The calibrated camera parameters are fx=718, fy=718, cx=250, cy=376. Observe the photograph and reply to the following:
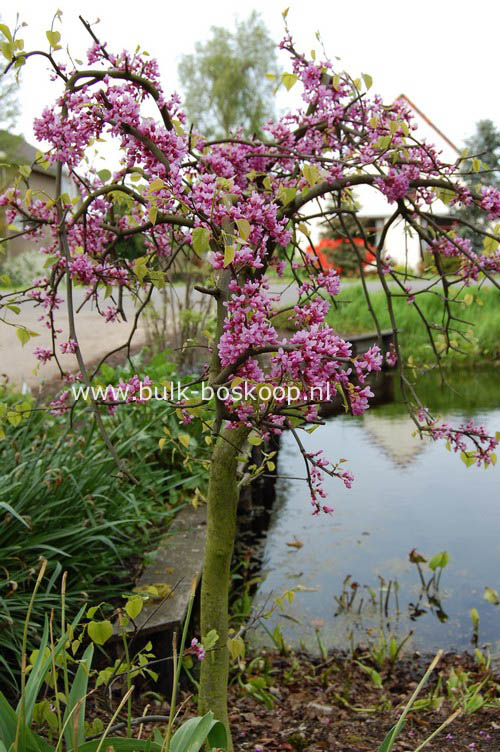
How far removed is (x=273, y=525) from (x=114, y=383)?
4.91 ft

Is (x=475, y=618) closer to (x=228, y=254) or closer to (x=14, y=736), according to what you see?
(x=14, y=736)

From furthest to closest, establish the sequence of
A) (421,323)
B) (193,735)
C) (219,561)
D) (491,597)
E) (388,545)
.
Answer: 1. (421,323)
2. (388,545)
3. (491,597)
4. (219,561)
5. (193,735)

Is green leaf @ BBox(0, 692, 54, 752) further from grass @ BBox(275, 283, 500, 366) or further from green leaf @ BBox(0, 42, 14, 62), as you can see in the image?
grass @ BBox(275, 283, 500, 366)

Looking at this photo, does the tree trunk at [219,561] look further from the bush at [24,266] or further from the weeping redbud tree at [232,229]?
the bush at [24,266]

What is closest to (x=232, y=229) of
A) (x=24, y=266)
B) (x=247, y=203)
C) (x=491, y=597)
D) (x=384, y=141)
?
(x=247, y=203)

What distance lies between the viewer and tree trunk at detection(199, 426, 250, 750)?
1928 millimetres

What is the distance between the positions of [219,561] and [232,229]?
91 cm

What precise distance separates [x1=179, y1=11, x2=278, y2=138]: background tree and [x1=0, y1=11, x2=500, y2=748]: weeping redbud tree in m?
31.6

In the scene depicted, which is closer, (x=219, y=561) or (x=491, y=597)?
(x=219, y=561)

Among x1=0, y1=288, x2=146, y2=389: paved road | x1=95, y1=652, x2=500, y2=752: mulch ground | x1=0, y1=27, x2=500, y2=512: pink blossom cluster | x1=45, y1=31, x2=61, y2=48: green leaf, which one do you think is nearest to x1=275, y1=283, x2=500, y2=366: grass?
x1=0, y1=288, x2=146, y2=389: paved road

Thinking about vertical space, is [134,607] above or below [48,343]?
below

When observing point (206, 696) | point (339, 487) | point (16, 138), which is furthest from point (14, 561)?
point (16, 138)

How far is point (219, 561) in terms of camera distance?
1972 mm

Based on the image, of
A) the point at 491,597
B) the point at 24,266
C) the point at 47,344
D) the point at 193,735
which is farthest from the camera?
the point at 24,266
